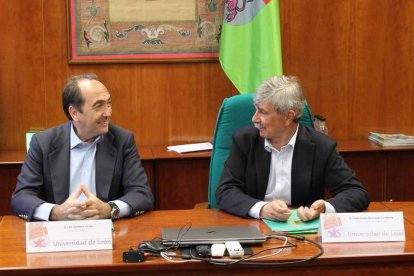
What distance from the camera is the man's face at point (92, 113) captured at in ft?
9.31

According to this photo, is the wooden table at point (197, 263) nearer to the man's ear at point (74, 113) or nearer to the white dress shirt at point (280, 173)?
the white dress shirt at point (280, 173)

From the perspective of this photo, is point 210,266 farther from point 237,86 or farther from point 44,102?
point 44,102

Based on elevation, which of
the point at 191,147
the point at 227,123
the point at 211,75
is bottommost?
the point at 191,147

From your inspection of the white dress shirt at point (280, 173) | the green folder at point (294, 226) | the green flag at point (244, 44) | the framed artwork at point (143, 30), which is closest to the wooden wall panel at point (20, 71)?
the framed artwork at point (143, 30)

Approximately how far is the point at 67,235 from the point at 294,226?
84 cm

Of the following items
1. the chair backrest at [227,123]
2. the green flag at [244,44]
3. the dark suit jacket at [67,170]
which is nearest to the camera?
the dark suit jacket at [67,170]

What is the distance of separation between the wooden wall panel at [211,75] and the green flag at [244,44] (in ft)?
0.75

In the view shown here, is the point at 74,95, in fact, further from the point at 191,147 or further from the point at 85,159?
the point at 191,147

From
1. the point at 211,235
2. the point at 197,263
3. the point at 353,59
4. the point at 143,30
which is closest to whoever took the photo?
the point at 197,263

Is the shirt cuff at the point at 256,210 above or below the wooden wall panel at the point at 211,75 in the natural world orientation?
below

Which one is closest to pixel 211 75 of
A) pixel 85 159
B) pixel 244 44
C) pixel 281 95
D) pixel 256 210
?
pixel 244 44

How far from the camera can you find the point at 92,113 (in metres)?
2.84

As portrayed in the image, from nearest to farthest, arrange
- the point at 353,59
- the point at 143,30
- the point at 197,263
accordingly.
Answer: the point at 197,263 → the point at 143,30 → the point at 353,59

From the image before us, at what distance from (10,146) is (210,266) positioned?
2.57m
